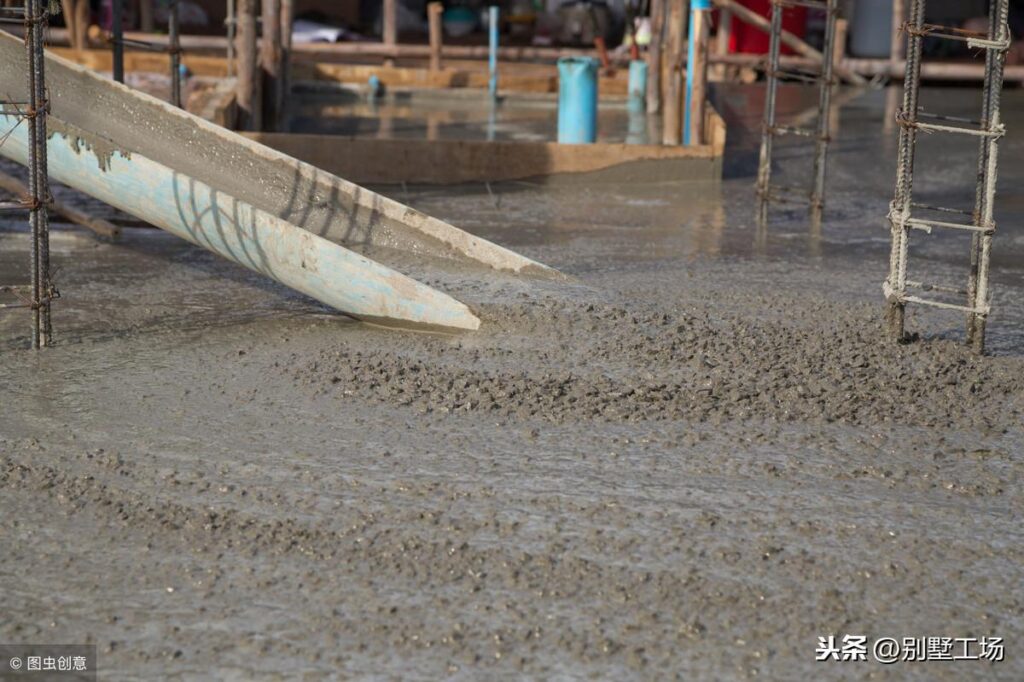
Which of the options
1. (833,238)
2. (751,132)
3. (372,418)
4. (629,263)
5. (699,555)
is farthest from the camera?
(751,132)

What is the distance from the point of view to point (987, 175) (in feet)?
21.9

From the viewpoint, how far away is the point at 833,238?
1002cm

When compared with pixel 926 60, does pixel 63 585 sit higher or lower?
lower

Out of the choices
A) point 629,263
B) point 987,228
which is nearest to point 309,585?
point 987,228

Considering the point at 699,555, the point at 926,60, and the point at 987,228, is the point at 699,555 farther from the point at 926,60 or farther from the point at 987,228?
the point at 926,60

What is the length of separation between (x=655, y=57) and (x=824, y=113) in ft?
18.5

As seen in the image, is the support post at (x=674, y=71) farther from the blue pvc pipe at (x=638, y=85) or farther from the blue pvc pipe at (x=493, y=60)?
the blue pvc pipe at (x=493, y=60)

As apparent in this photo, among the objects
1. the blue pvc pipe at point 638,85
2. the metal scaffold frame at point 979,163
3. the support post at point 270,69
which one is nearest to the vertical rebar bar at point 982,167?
the metal scaffold frame at point 979,163

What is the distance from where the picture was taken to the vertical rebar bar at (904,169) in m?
6.61

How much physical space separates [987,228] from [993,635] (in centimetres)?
311

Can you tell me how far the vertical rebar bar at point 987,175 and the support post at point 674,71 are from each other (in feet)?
19.9

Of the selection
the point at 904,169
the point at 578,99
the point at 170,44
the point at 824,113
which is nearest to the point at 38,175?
the point at 904,169

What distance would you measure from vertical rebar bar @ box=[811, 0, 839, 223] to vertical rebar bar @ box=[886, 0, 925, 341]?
3425 mm

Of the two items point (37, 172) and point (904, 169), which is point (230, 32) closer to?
point (37, 172)
